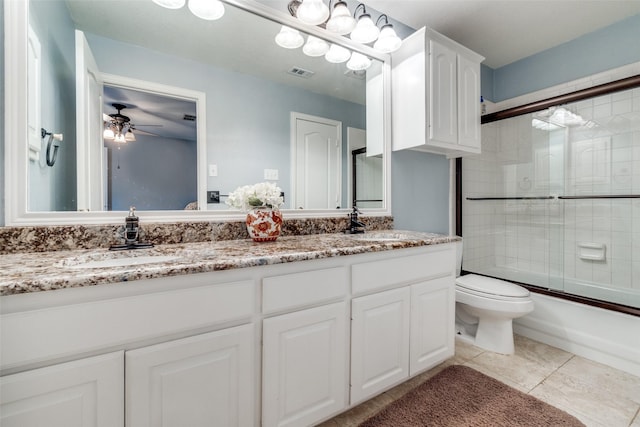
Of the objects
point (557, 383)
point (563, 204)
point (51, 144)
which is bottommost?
point (557, 383)

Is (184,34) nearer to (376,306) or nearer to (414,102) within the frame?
(414,102)

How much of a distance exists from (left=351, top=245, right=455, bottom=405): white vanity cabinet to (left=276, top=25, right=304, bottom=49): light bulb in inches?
51.8

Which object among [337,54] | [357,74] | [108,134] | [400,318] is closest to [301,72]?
[337,54]

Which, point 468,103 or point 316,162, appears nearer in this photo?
point 316,162

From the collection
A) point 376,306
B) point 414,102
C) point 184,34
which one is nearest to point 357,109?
point 414,102

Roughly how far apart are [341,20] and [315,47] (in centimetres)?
21

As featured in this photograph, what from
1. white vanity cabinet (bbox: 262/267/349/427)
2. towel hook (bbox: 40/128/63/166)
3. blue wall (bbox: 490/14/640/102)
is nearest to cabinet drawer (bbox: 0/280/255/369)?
white vanity cabinet (bbox: 262/267/349/427)

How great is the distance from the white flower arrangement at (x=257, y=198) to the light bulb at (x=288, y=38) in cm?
87

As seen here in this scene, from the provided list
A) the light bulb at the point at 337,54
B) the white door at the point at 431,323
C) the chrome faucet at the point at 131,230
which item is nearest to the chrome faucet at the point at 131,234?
the chrome faucet at the point at 131,230

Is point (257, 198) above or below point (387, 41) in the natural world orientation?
below

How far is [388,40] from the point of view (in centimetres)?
175

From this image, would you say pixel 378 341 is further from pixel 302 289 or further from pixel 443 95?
pixel 443 95

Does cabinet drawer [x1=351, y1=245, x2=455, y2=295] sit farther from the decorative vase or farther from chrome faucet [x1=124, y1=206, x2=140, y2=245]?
chrome faucet [x1=124, y1=206, x2=140, y2=245]

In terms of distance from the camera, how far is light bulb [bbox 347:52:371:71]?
1.85 m
